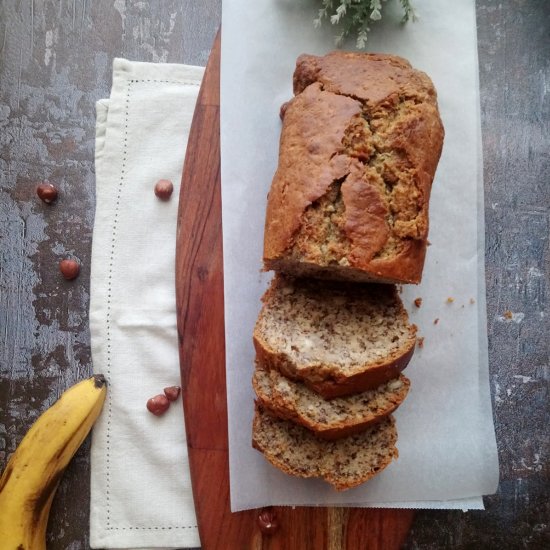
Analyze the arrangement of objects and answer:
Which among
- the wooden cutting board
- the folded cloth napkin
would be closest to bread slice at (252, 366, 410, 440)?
the wooden cutting board

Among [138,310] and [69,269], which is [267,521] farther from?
[69,269]

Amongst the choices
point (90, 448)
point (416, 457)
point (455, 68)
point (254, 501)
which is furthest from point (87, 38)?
point (416, 457)

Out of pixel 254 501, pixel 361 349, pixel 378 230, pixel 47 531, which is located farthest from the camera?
pixel 47 531

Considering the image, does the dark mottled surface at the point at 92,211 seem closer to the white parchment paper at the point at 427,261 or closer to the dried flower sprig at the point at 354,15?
the white parchment paper at the point at 427,261

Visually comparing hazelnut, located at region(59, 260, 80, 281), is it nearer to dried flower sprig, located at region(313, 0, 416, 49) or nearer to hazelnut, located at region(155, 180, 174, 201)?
hazelnut, located at region(155, 180, 174, 201)

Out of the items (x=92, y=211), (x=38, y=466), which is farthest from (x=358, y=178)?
(x=38, y=466)

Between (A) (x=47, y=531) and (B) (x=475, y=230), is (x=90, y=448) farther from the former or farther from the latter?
(B) (x=475, y=230)
